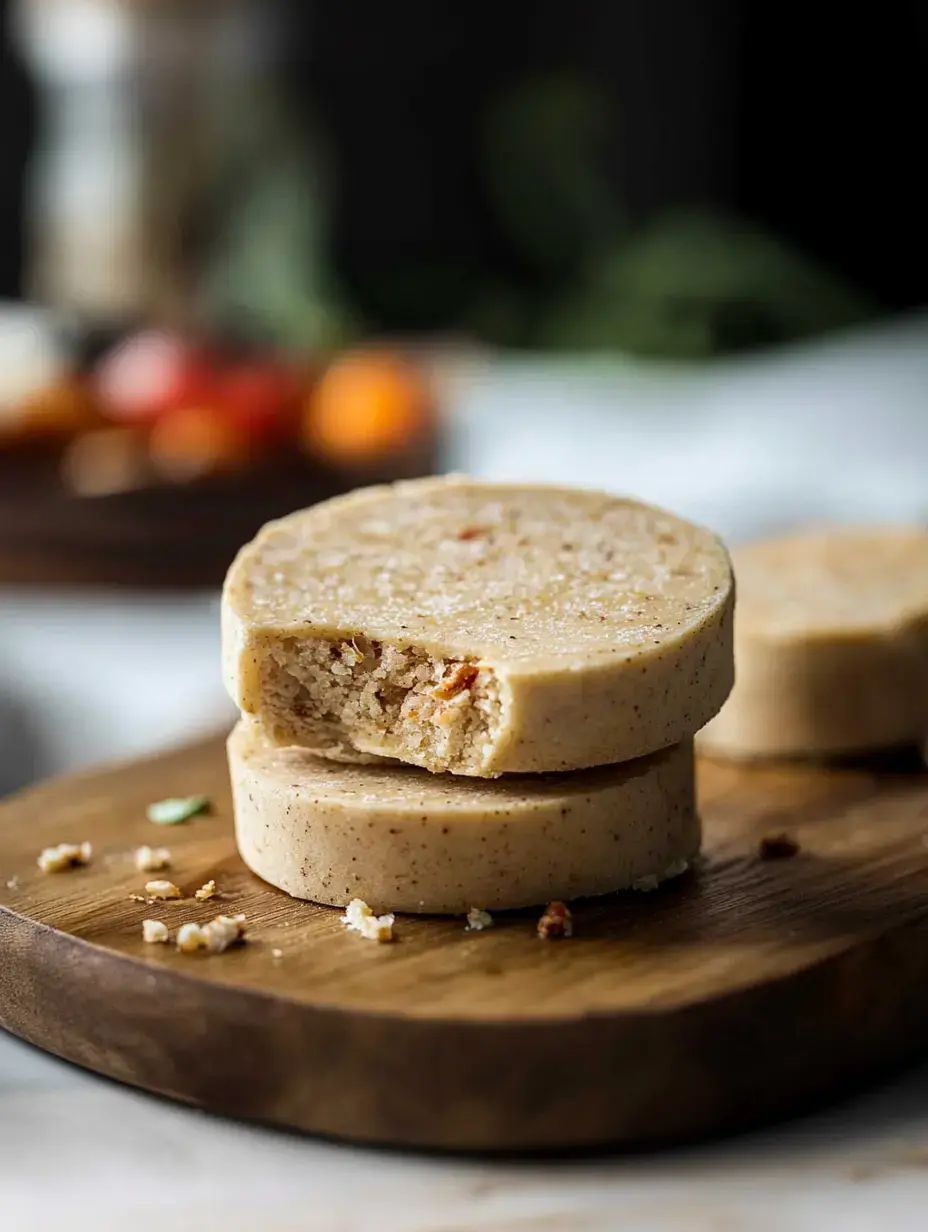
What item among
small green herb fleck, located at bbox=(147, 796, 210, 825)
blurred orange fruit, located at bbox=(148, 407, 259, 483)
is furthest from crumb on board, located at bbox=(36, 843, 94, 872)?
blurred orange fruit, located at bbox=(148, 407, 259, 483)

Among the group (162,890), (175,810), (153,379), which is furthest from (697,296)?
(162,890)

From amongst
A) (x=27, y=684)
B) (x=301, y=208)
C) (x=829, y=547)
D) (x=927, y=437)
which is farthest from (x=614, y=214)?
(x=829, y=547)

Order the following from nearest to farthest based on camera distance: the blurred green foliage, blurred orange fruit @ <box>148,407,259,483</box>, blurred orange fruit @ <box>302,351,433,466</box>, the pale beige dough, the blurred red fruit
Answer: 1. the pale beige dough
2. blurred orange fruit @ <box>148,407,259,483</box>
3. blurred orange fruit @ <box>302,351,433,466</box>
4. the blurred red fruit
5. the blurred green foliage

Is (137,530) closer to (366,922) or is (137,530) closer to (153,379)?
(153,379)

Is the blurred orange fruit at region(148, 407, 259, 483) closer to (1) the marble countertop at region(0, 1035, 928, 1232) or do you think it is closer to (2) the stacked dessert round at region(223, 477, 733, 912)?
(2) the stacked dessert round at region(223, 477, 733, 912)

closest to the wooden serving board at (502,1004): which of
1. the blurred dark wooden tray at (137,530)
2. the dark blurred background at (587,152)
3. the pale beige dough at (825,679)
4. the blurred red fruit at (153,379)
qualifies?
the pale beige dough at (825,679)

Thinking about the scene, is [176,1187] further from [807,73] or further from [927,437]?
[807,73]

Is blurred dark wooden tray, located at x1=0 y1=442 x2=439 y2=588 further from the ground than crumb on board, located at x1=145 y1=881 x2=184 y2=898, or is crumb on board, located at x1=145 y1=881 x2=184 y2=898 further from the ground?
crumb on board, located at x1=145 y1=881 x2=184 y2=898
